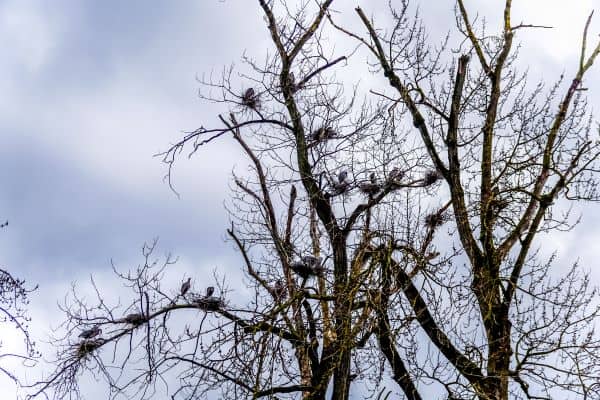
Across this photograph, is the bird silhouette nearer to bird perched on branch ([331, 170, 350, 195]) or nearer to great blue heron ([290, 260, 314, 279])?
great blue heron ([290, 260, 314, 279])

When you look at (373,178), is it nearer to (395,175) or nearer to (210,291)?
(395,175)

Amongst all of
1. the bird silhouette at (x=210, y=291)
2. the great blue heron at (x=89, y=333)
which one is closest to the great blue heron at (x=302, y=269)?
the bird silhouette at (x=210, y=291)

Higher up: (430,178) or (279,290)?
(430,178)

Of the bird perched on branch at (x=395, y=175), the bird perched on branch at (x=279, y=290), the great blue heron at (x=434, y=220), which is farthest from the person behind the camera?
the great blue heron at (x=434, y=220)

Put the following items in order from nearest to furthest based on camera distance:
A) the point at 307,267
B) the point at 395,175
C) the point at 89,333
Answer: the point at 307,267
the point at 89,333
the point at 395,175

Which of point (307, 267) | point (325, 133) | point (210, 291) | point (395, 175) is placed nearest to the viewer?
point (307, 267)

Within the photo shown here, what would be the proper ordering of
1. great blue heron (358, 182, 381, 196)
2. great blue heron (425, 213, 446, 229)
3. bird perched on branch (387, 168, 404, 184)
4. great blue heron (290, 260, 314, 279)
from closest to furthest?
great blue heron (290, 260, 314, 279) → bird perched on branch (387, 168, 404, 184) → great blue heron (358, 182, 381, 196) → great blue heron (425, 213, 446, 229)

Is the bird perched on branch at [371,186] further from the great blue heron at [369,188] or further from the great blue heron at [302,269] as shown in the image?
the great blue heron at [302,269]

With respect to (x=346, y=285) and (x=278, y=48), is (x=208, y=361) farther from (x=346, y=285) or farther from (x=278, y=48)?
(x=278, y=48)

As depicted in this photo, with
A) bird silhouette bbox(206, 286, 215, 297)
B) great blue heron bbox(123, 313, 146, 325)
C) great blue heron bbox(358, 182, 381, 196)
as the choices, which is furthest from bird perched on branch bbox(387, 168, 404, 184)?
great blue heron bbox(123, 313, 146, 325)

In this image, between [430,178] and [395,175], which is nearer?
[395,175]

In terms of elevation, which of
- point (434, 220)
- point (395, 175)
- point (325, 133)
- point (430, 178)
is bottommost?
point (434, 220)

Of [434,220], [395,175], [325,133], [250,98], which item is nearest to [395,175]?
[395,175]

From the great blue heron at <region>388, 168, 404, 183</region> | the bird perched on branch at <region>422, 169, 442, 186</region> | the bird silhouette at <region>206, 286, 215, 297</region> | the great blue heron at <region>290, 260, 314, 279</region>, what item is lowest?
the great blue heron at <region>290, 260, 314, 279</region>
